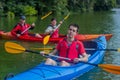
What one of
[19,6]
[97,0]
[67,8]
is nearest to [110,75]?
[19,6]

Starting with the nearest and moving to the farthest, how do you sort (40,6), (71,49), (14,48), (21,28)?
(71,49) → (14,48) → (21,28) → (40,6)

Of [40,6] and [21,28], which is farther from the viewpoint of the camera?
[40,6]

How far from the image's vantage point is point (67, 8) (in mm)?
41219

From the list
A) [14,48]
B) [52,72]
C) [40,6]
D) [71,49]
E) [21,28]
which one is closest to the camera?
[52,72]

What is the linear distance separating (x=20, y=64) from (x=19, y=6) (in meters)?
21.7

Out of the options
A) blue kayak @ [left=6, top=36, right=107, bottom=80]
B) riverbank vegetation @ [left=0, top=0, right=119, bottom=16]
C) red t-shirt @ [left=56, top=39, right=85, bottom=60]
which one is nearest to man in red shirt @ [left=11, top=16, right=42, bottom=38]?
blue kayak @ [left=6, top=36, right=107, bottom=80]

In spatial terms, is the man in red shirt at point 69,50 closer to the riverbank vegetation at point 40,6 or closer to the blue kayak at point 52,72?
the blue kayak at point 52,72

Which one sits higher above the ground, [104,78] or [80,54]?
[80,54]

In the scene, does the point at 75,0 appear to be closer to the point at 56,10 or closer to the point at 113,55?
the point at 56,10

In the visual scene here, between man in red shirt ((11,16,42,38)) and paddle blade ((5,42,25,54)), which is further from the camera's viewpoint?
man in red shirt ((11,16,42,38))

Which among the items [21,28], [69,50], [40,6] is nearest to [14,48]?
[69,50]

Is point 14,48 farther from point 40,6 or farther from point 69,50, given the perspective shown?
point 40,6

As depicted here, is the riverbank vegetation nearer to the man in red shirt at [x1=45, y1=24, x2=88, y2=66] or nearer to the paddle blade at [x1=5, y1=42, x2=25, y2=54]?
the paddle blade at [x1=5, y1=42, x2=25, y2=54]

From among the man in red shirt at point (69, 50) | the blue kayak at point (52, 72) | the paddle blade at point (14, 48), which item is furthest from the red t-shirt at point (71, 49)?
the paddle blade at point (14, 48)
